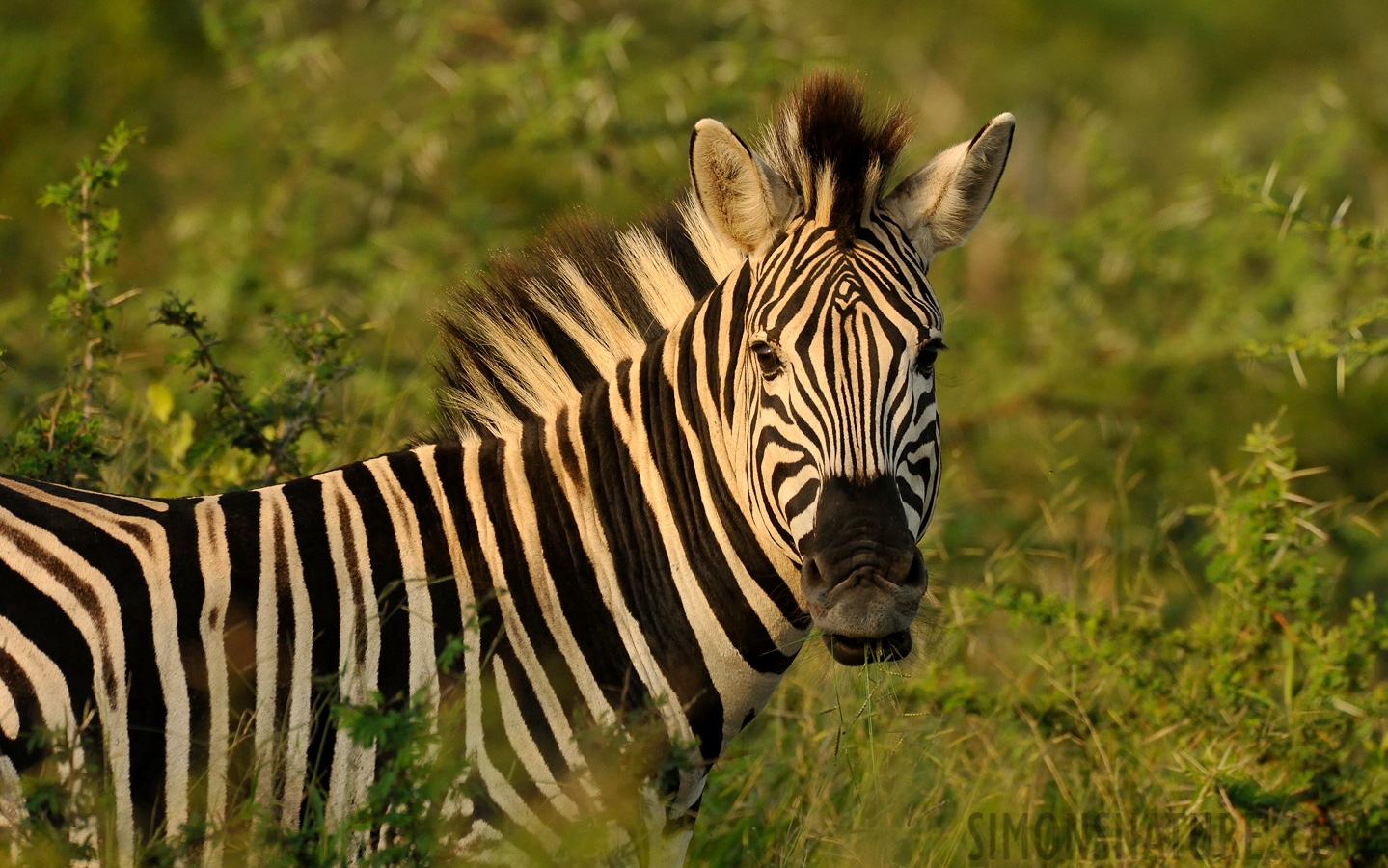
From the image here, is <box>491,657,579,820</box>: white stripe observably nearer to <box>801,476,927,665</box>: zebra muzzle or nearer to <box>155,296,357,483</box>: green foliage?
<box>801,476,927,665</box>: zebra muzzle

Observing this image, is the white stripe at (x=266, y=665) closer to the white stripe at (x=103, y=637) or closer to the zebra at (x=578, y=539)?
the zebra at (x=578, y=539)

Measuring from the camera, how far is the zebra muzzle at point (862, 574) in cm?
336

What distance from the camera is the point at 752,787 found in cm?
537

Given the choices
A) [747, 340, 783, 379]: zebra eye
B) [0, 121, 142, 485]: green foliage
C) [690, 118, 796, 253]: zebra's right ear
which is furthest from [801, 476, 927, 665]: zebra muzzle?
[0, 121, 142, 485]: green foliage

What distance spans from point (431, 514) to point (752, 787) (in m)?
2.14

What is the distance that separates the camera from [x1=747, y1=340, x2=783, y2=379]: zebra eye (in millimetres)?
3697

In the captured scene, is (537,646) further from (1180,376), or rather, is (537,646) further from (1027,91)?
(1027,91)

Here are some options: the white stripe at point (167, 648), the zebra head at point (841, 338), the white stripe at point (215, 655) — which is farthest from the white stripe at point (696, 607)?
the white stripe at point (167, 648)

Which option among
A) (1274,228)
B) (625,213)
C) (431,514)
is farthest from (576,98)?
(431,514)

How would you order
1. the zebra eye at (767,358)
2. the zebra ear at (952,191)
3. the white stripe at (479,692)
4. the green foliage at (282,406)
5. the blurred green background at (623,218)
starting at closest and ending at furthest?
the white stripe at (479,692) → the zebra eye at (767,358) → the zebra ear at (952,191) → the green foliage at (282,406) → the blurred green background at (623,218)

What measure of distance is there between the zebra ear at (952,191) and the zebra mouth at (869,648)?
122 centimetres

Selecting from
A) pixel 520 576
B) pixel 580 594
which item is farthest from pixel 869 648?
pixel 520 576

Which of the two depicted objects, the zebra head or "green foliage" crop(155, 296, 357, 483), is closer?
the zebra head

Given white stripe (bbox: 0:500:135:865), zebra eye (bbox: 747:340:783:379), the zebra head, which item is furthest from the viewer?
zebra eye (bbox: 747:340:783:379)
